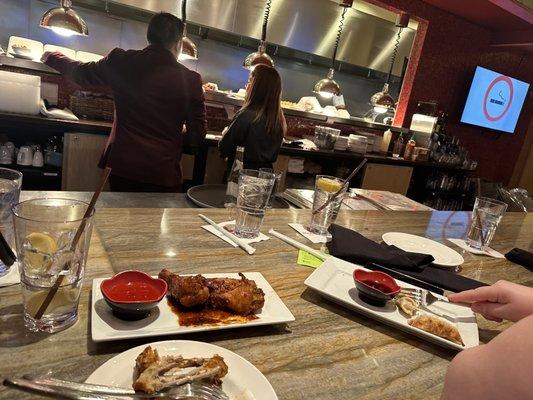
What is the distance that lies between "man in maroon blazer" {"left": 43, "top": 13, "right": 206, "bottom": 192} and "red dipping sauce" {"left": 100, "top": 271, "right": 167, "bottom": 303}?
179 centimetres

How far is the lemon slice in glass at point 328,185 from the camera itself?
1.40 m

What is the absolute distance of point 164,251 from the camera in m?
1.06

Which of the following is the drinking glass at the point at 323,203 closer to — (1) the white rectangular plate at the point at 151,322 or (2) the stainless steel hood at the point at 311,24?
(1) the white rectangular plate at the point at 151,322

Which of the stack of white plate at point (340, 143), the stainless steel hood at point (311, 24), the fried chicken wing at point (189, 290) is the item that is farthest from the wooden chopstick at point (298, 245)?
the stainless steel hood at point (311, 24)

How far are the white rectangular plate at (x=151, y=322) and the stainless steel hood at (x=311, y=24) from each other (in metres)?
4.36

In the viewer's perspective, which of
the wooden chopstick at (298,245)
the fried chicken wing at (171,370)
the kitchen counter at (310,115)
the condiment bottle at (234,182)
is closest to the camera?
the fried chicken wing at (171,370)

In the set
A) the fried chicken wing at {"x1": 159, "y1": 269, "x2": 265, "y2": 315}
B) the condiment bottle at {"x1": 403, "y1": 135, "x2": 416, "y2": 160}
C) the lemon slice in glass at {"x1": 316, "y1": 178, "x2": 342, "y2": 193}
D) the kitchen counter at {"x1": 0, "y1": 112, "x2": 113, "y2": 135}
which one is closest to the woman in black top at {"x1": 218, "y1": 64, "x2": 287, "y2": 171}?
the kitchen counter at {"x1": 0, "y1": 112, "x2": 113, "y2": 135}

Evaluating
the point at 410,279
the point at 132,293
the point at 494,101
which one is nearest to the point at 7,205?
the point at 132,293

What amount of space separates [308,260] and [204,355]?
553 mm

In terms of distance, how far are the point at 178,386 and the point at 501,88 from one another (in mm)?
7450

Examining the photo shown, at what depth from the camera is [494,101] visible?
259 inches

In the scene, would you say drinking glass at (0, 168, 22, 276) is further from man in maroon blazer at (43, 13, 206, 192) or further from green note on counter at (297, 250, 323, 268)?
man in maroon blazer at (43, 13, 206, 192)

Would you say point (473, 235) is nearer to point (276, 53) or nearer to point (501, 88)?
point (276, 53)

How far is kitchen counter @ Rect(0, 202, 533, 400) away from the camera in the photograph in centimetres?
64
